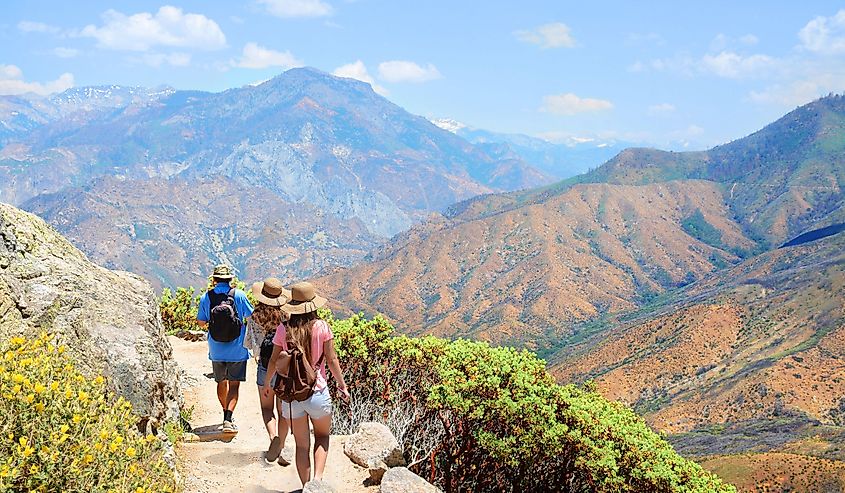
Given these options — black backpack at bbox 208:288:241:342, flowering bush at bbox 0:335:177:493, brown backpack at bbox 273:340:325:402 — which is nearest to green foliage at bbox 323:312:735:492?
brown backpack at bbox 273:340:325:402

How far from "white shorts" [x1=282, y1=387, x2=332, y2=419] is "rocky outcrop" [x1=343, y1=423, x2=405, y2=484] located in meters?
1.37

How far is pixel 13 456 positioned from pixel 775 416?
8634cm

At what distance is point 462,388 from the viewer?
8617 millimetres

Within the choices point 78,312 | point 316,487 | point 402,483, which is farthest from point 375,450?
point 78,312

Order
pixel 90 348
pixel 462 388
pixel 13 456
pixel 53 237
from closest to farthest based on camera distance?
pixel 13 456, pixel 90 348, pixel 53 237, pixel 462 388

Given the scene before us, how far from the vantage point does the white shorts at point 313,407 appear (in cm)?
695

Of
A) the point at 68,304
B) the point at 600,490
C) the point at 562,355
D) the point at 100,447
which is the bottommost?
the point at 562,355

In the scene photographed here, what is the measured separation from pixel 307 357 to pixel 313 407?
58 centimetres

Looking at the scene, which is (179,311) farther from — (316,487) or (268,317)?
(316,487)

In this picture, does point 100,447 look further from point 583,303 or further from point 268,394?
point 583,303

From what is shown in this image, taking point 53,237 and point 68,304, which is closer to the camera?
point 68,304

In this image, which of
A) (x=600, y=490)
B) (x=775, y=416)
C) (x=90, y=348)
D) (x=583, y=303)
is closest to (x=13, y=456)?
(x=90, y=348)

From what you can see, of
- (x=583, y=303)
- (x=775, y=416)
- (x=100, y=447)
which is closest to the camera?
(x=100, y=447)

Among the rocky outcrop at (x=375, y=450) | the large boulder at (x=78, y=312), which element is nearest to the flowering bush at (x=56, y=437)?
the large boulder at (x=78, y=312)
